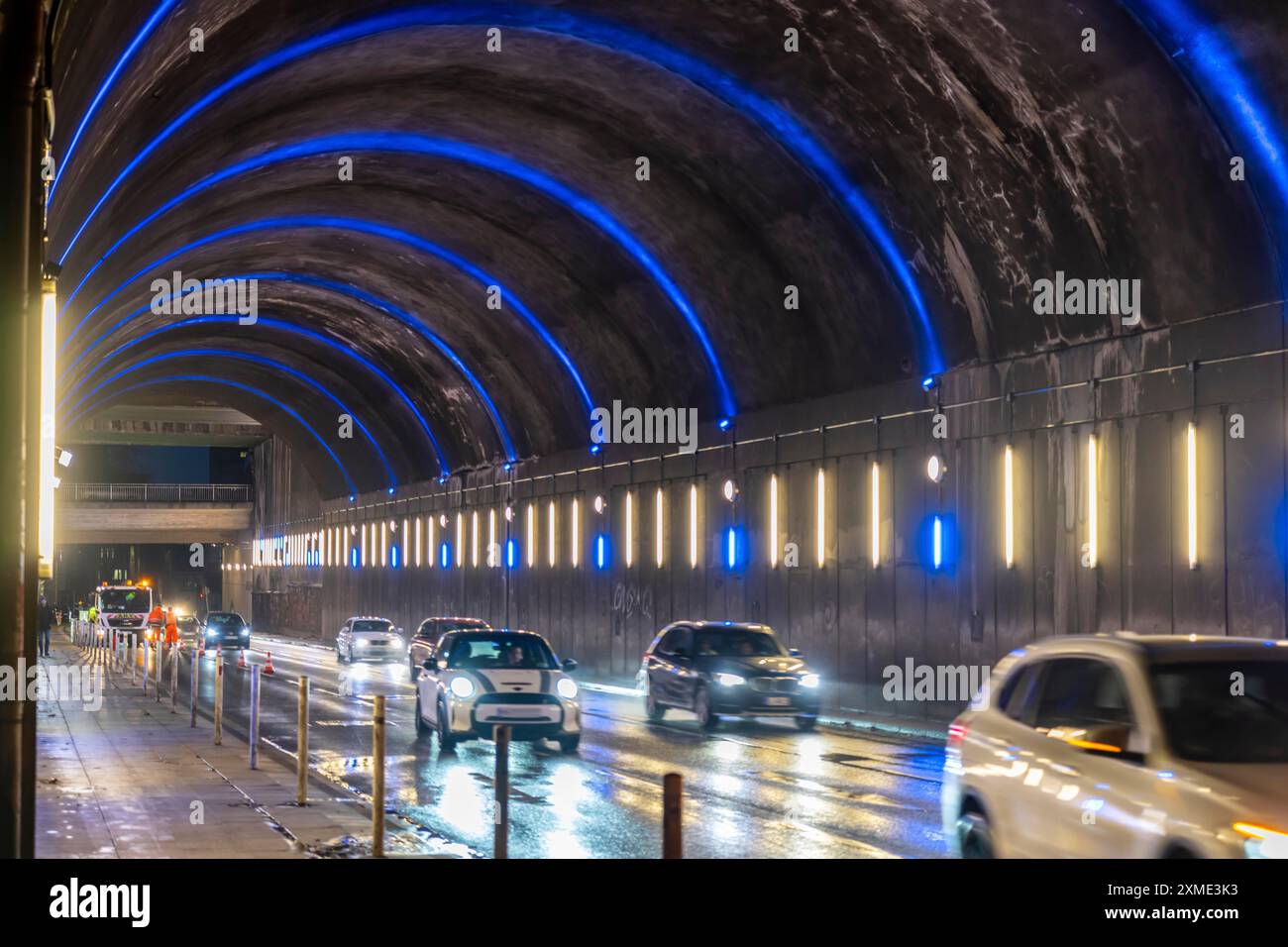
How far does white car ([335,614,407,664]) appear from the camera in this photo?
152ft

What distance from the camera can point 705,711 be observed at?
23.6 meters

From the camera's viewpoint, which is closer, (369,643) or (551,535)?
(551,535)

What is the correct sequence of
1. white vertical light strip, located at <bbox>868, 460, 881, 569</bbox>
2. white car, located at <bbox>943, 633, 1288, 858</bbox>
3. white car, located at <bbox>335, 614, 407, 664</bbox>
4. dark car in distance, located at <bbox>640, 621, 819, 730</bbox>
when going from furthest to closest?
white car, located at <bbox>335, 614, 407, 664</bbox> → white vertical light strip, located at <bbox>868, 460, 881, 569</bbox> → dark car in distance, located at <bbox>640, 621, 819, 730</bbox> → white car, located at <bbox>943, 633, 1288, 858</bbox>

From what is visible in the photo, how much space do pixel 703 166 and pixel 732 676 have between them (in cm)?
979

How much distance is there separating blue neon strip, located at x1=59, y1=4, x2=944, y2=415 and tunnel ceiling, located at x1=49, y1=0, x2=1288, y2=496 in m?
0.07

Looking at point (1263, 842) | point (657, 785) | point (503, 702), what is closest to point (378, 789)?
point (657, 785)

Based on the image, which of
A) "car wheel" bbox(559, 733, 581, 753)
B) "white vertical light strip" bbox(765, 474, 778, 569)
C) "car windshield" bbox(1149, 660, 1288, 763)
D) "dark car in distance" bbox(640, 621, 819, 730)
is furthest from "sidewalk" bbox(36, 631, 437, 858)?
"white vertical light strip" bbox(765, 474, 778, 569)

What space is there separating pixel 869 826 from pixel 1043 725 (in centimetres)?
513

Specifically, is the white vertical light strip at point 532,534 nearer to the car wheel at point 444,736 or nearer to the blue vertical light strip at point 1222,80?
the car wheel at point 444,736

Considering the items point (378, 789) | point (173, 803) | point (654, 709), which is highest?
point (378, 789)

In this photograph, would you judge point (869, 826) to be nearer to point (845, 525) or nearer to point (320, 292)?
point (845, 525)

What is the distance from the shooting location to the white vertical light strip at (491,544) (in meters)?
48.6

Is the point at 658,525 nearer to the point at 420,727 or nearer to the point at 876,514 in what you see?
the point at 876,514

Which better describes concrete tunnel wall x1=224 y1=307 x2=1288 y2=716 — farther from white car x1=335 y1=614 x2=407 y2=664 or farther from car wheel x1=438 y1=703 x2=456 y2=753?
white car x1=335 y1=614 x2=407 y2=664
